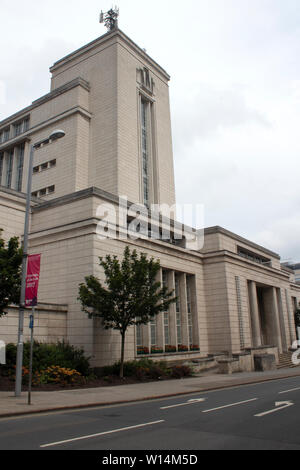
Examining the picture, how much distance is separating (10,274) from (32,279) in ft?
4.23

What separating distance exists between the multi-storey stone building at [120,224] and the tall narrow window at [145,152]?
5.7 inches

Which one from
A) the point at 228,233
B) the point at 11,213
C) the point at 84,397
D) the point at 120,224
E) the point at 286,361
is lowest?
the point at 286,361

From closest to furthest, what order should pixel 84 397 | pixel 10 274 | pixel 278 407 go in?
pixel 278 407 → pixel 84 397 → pixel 10 274

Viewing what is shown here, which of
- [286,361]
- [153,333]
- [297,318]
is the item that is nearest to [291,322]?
[297,318]

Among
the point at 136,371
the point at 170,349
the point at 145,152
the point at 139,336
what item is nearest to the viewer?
the point at 136,371

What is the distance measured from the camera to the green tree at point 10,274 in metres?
15.7

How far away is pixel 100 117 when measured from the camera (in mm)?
47750

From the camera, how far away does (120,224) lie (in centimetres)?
2791

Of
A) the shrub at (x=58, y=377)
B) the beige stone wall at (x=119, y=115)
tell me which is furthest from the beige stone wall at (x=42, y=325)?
the beige stone wall at (x=119, y=115)

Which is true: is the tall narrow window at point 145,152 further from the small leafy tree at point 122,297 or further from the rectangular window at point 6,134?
the small leafy tree at point 122,297

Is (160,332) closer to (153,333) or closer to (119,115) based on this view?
(153,333)
